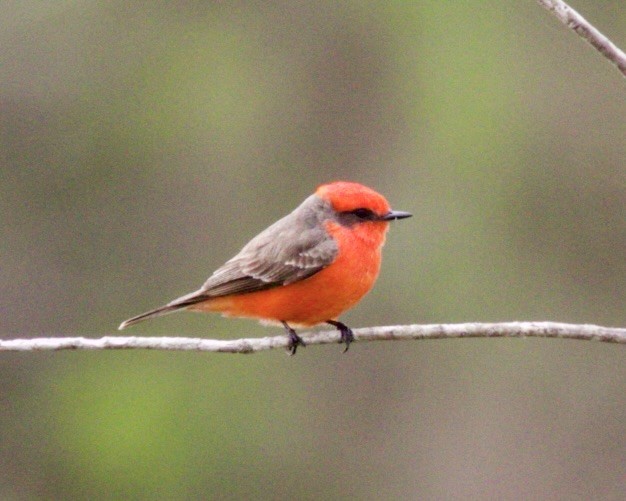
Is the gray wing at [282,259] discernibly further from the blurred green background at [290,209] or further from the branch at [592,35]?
the blurred green background at [290,209]

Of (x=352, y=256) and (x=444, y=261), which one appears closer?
(x=352, y=256)

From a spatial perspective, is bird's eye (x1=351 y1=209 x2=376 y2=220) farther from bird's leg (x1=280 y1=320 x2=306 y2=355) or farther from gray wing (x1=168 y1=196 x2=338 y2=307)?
bird's leg (x1=280 y1=320 x2=306 y2=355)

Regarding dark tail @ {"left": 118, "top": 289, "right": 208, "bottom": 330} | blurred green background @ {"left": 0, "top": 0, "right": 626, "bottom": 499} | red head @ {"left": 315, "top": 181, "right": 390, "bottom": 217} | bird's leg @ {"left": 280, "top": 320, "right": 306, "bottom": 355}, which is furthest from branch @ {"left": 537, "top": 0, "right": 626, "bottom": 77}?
blurred green background @ {"left": 0, "top": 0, "right": 626, "bottom": 499}

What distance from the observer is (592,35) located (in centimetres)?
492

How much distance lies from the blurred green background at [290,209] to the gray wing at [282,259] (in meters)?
6.55

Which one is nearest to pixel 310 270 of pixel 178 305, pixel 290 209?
pixel 178 305

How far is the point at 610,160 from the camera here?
1448 cm

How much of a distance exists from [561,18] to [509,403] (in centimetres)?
964

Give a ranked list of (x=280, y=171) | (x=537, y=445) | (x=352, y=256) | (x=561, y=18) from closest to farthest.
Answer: (x=561, y=18), (x=352, y=256), (x=537, y=445), (x=280, y=171)

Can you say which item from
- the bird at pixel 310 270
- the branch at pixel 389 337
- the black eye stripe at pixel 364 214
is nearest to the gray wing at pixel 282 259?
the bird at pixel 310 270

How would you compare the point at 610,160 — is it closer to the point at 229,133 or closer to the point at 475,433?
the point at 475,433

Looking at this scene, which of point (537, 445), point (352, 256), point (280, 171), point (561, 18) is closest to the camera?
point (561, 18)

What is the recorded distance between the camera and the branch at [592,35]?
16.1ft

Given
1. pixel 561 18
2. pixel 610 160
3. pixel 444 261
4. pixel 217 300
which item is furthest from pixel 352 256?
pixel 610 160
